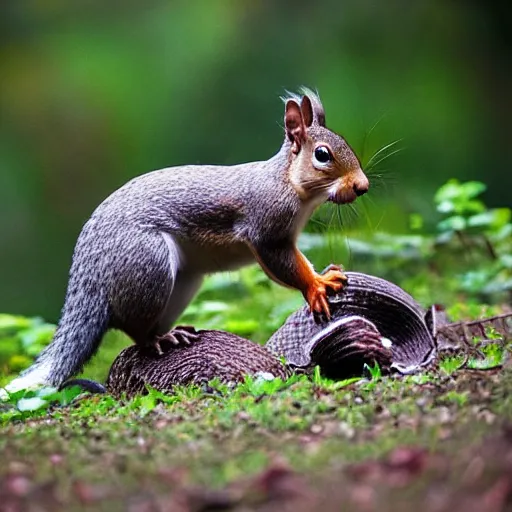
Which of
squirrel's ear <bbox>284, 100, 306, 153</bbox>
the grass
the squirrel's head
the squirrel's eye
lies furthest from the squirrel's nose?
the grass

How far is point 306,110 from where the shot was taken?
10.1 feet

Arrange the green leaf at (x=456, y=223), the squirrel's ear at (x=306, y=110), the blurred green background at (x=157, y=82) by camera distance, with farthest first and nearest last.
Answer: the blurred green background at (x=157, y=82), the green leaf at (x=456, y=223), the squirrel's ear at (x=306, y=110)

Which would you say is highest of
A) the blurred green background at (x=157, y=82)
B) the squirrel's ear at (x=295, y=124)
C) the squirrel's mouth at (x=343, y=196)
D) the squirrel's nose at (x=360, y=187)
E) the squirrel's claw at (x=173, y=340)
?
the blurred green background at (x=157, y=82)

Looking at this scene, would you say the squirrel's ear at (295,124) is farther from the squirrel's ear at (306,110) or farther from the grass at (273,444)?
the grass at (273,444)

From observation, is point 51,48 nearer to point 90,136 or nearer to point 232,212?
point 90,136

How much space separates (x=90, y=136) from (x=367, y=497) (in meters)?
Answer: 5.47

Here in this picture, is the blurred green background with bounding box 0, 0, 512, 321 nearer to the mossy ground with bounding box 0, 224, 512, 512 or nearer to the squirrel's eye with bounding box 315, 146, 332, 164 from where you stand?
the squirrel's eye with bounding box 315, 146, 332, 164

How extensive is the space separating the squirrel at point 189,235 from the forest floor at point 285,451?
0.55 meters

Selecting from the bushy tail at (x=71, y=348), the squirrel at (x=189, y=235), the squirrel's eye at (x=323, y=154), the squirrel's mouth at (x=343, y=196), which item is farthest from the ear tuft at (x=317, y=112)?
the bushy tail at (x=71, y=348)

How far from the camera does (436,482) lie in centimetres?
133

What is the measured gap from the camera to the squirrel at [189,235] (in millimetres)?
2988

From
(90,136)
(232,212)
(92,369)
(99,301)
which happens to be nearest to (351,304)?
(232,212)

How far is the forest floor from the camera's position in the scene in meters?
1.32

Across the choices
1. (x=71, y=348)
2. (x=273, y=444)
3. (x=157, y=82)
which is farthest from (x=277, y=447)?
(x=157, y=82)
